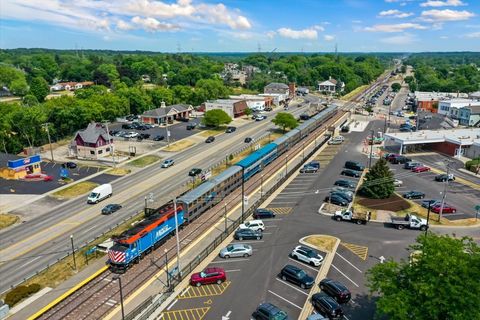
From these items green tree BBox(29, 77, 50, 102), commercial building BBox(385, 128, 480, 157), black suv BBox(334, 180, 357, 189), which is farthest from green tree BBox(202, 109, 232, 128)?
green tree BBox(29, 77, 50, 102)

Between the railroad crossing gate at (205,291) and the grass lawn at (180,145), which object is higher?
the grass lawn at (180,145)

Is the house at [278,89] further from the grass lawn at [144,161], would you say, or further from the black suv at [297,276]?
the black suv at [297,276]

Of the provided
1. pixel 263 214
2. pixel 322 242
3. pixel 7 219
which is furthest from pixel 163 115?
pixel 322 242

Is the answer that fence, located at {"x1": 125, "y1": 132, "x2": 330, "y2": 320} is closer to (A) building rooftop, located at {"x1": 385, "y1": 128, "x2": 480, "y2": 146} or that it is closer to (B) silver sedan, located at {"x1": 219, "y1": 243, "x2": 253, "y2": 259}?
(B) silver sedan, located at {"x1": 219, "y1": 243, "x2": 253, "y2": 259}

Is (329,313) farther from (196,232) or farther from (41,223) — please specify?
(41,223)

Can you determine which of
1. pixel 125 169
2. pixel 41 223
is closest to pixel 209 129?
pixel 125 169

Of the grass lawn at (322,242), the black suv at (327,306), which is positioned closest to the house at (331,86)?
the grass lawn at (322,242)
